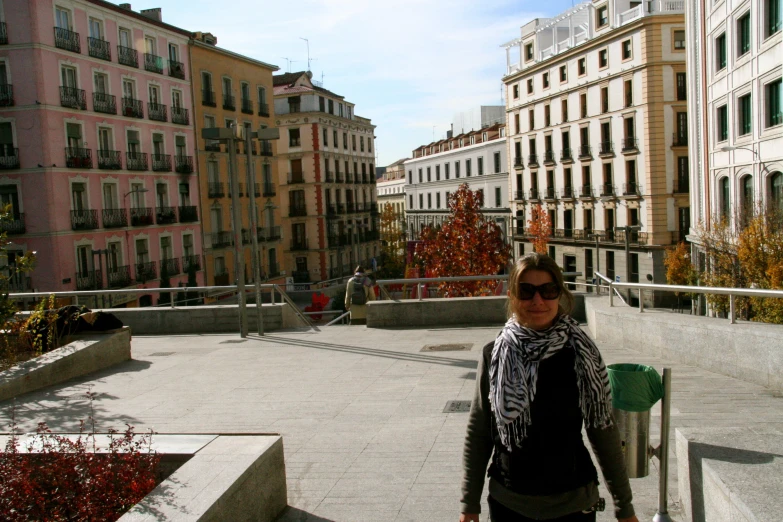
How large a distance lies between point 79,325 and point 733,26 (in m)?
24.6

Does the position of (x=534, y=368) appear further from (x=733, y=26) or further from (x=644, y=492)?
(x=733, y=26)

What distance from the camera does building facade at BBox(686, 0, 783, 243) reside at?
2336 cm

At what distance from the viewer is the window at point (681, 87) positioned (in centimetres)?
4806

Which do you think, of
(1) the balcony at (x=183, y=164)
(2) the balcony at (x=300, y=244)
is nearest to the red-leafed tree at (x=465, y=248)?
(1) the balcony at (x=183, y=164)

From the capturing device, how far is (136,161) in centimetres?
4078

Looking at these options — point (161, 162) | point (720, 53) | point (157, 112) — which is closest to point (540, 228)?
point (161, 162)

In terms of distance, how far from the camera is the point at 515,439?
3053 millimetres

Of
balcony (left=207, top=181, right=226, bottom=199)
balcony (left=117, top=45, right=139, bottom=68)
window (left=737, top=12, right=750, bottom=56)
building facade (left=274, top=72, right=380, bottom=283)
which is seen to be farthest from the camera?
building facade (left=274, top=72, right=380, bottom=283)

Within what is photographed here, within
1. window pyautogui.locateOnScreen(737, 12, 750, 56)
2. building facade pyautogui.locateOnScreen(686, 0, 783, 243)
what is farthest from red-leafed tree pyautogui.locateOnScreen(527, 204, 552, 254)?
window pyautogui.locateOnScreen(737, 12, 750, 56)

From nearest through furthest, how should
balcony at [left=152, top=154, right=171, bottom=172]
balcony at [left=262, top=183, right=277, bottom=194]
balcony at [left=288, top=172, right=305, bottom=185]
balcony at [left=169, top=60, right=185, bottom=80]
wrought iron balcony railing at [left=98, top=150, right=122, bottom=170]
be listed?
wrought iron balcony railing at [left=98, top=150, right=122, bottom=170], balcony at [left=152, top=154, right=171, bottom=172], balcony at [left=169, top=60, right=185, bottom=80], balcony at [left=262, top=183, right=277, bottom=194], balcony at [left=288, top=172, right=305, bottom=185]

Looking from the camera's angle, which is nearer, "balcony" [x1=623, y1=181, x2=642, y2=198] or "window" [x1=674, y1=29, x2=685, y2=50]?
"window" [x1=674, y1=29, x2=685, y2=50]

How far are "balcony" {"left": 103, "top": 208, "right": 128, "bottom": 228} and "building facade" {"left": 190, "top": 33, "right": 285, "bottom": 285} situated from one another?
6765 mm

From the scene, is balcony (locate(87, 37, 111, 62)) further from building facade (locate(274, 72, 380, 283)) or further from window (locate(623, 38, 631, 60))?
window (locate(623, 38, 631, 60))

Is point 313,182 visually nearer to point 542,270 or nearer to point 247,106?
point 247,106
